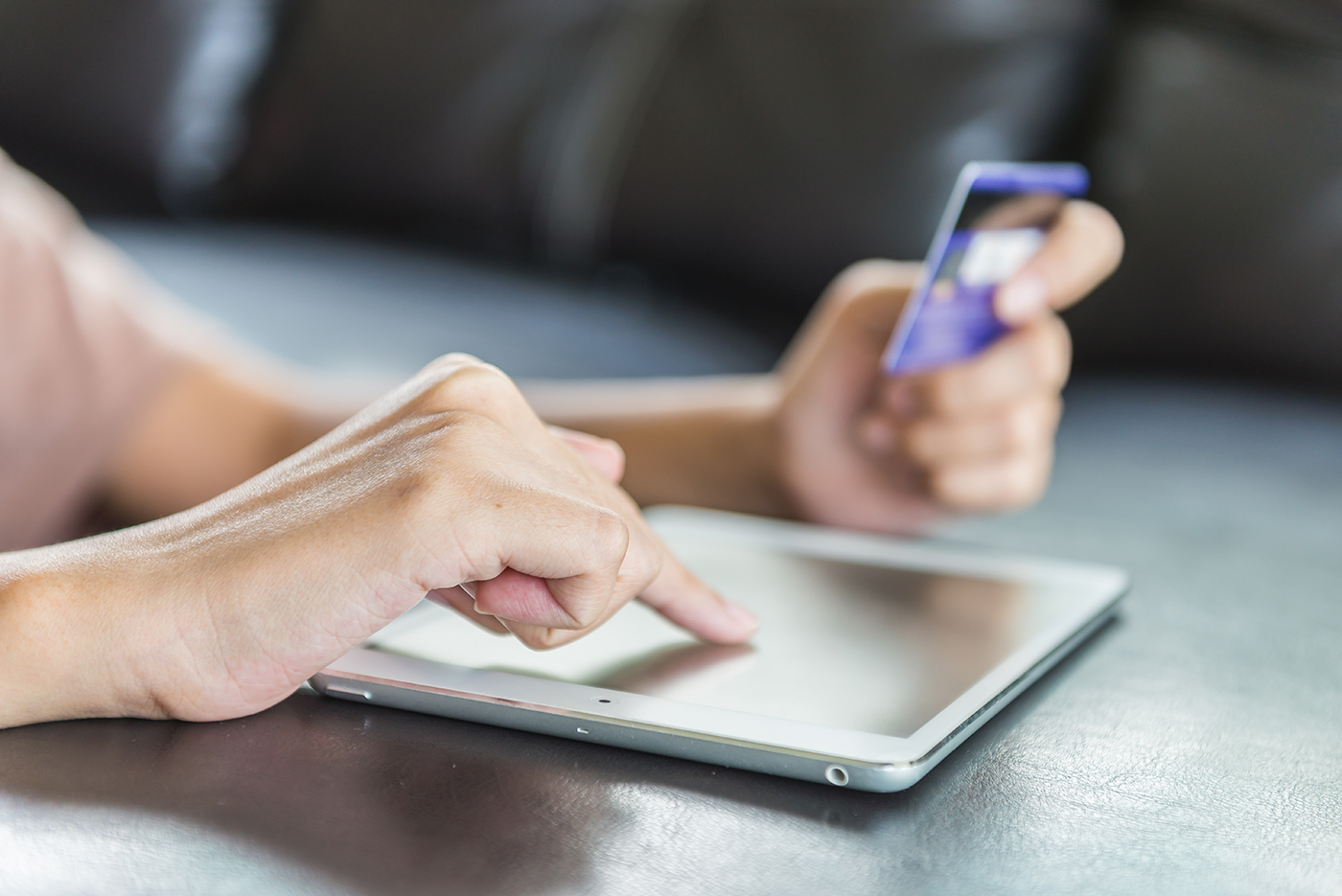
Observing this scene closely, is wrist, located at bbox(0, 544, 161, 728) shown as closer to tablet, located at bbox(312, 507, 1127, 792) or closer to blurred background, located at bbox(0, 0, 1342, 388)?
tablet, located at bbox(312, 507, 1127, 792)

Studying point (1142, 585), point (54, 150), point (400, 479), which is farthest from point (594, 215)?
point (400, 479)

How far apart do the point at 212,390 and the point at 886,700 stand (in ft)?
2.48

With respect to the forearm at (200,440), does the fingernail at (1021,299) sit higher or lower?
higher

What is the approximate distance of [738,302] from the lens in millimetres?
1712

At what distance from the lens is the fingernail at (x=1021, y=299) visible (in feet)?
2.60

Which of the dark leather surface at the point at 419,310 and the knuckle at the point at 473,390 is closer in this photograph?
the knuckle at the point at 473,390

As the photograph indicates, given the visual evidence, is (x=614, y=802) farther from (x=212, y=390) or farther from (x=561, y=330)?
(x=561, y=330)

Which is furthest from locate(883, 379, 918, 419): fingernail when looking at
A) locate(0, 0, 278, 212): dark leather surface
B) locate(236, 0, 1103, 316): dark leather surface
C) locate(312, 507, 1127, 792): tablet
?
locate(0, 0, 278, 212): dark leather surface

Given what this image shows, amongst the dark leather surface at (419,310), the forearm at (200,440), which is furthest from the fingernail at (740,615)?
the dark leather surface at (419,310)

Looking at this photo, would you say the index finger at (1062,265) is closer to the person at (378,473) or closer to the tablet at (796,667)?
the person at (378,473)

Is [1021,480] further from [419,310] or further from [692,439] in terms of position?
[419,310]

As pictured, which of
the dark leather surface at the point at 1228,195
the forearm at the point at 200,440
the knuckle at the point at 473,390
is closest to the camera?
the knuckle at the point at 473,390

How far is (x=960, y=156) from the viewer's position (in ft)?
4.84

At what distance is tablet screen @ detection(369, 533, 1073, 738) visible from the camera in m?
0.44
